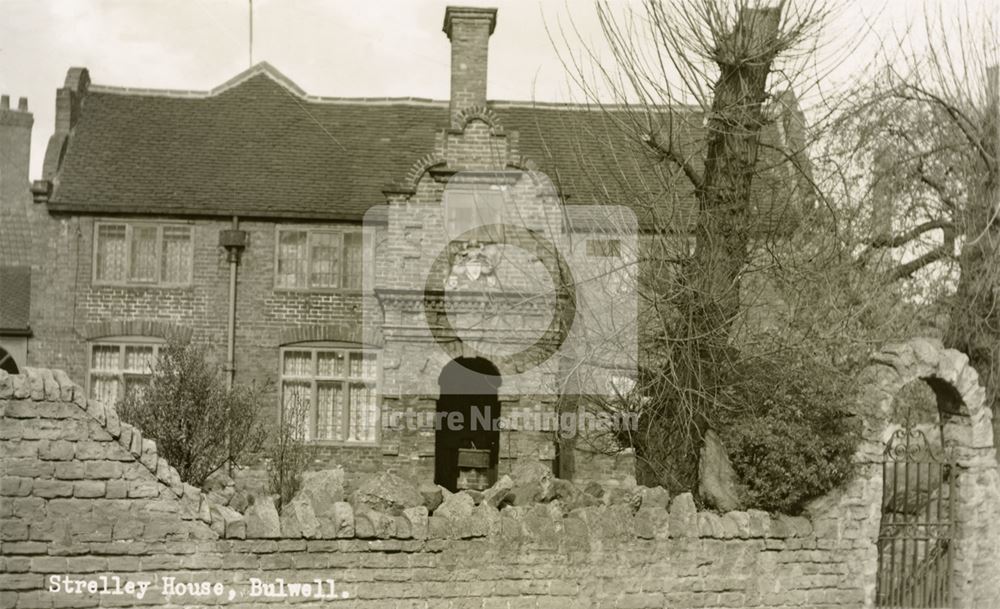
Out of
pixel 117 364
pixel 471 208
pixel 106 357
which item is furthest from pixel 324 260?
pixel 106 357

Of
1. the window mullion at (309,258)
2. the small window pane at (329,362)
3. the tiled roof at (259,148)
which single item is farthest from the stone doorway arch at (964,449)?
the window mullion at (309,258)

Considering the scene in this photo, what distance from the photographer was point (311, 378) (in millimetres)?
21500

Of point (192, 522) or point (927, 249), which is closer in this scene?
point (192, 522)

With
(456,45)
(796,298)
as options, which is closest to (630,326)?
(796,298)

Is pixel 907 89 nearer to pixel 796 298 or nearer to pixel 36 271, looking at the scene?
pixel 796 298

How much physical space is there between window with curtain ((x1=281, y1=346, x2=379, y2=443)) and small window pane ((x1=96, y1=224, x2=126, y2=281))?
13.1 ft

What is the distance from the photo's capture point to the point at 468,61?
2111 cm

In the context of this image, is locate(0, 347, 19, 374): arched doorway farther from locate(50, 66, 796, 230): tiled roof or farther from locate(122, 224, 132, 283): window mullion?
locate(50, 66, 796, 230): tiled roof

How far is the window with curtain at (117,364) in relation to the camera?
21.3m

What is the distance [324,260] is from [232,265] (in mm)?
1927

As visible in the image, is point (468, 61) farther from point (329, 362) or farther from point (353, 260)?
point (329, 362)

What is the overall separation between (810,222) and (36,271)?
53.0 feet

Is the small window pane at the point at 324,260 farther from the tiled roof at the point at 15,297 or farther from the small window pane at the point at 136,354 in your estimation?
the tiled roof at the point at 15,297

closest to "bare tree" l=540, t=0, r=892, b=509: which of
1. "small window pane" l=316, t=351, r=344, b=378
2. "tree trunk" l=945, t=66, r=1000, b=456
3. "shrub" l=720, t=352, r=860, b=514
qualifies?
"shrub" l=720, t=352, r=860, b=514
